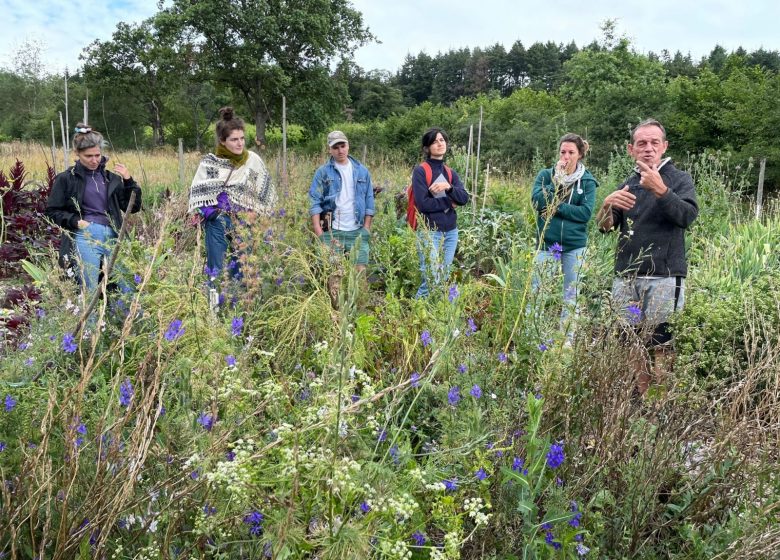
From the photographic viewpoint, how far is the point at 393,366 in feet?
8.41

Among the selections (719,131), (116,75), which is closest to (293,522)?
(719,131)

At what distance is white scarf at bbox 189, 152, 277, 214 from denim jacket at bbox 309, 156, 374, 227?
459 mm

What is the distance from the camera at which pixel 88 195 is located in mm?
3928

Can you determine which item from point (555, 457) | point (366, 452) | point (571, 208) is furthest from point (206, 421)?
point (571, 208)

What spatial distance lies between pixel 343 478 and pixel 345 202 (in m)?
3.56

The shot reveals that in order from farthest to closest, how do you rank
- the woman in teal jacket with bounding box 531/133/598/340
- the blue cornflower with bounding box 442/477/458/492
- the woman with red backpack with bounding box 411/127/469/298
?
the woman with red backpack with bounding box 411/127/469/298, the woman in teal jacket with bounding box 531/133/598/340, the blue cornflower with bounding box 442/477/458/492

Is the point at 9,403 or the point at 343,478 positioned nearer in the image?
the point at 343,478

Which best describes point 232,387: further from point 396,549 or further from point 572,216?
point 572,216

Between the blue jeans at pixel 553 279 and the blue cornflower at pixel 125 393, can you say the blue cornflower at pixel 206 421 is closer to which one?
the blue cornflower at pixel 125 393

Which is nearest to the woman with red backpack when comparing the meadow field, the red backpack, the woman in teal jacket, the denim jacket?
the red backpack

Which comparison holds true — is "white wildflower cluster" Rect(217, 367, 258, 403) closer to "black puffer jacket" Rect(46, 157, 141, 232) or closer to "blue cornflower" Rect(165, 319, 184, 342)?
"blue cornflower" Rect(165, 319, 184, 342)

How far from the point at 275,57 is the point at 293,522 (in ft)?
100

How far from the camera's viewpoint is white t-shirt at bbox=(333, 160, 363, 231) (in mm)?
4531

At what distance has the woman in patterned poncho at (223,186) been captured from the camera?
3984 mm
